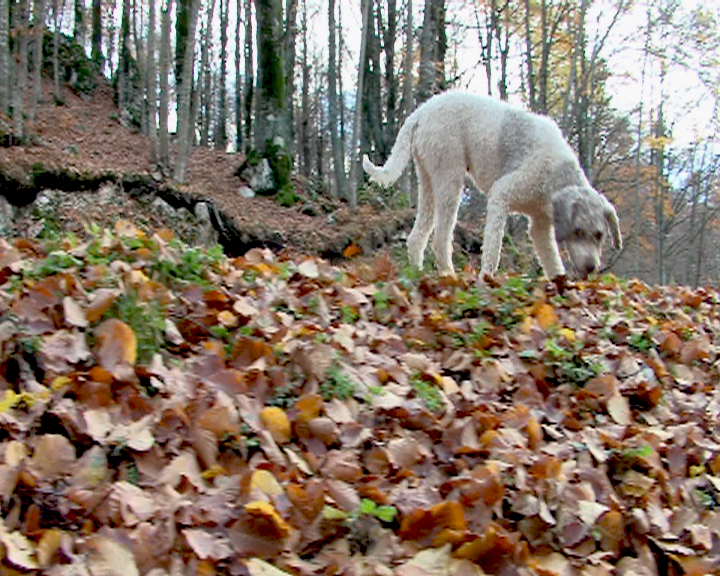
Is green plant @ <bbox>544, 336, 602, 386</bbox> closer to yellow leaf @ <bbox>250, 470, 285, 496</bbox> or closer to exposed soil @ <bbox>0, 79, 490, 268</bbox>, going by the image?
yellow leaf @ <bbox>250, 470, 285, 496</bbox>

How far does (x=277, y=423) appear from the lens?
274 cm

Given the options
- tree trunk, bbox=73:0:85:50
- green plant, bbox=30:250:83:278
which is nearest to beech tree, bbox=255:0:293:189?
green plant, bbox=30:250:83:278

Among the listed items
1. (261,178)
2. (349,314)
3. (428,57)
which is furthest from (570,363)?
(261,178)

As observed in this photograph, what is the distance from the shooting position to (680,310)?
20.7 feet

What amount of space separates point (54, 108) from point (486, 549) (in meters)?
21.2

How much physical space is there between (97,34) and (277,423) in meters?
29.1

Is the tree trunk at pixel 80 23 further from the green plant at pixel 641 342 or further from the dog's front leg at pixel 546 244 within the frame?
the green plant at pixel 641 342

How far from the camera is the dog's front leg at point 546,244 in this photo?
23.0 feet

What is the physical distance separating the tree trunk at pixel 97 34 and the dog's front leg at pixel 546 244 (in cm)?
2505

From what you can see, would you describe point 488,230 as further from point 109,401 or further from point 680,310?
point 109,401

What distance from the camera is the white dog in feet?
20.7

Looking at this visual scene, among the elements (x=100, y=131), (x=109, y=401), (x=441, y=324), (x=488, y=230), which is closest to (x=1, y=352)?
(x=109, y=401)

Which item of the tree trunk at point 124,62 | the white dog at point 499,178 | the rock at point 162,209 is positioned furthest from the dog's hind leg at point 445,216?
the tree trunk at point 124,62

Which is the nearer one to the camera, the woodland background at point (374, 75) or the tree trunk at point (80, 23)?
the woodland background at point (374, 75)
